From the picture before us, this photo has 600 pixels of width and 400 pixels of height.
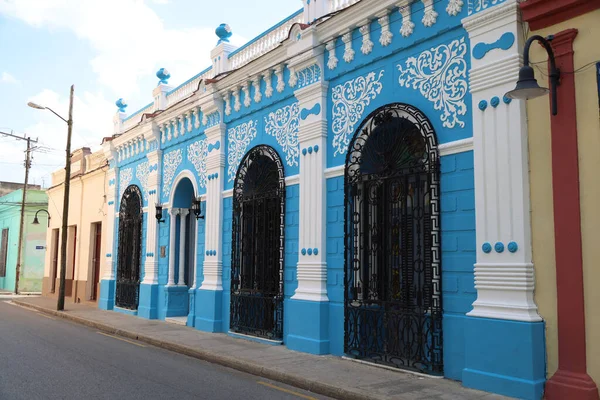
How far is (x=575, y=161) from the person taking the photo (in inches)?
239

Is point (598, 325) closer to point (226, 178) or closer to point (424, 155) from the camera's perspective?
point (424, 155)

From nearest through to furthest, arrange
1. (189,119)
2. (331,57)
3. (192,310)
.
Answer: (331,57)
(192,310)
(189,119)

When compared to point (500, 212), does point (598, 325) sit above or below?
below

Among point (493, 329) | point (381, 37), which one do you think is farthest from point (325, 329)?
point (381, 37)

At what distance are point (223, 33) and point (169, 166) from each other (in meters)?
4.14

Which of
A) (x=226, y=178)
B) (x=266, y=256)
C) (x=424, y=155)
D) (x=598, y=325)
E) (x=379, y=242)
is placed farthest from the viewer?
(x=226, y=178)

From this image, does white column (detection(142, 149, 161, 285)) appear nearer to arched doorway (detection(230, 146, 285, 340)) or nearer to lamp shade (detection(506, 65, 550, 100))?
arched doorway (detection(230, 146, 285, 340))

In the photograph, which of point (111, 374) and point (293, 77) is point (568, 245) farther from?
point (111, 374)

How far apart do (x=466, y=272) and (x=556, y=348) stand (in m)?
1.39

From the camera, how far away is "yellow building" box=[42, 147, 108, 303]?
20391 mm

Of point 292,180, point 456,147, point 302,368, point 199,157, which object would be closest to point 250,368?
point 302,368

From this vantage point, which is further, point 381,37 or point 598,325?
point 381,37

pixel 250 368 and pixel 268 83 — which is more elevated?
pixel 268 83

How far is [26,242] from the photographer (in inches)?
1207
